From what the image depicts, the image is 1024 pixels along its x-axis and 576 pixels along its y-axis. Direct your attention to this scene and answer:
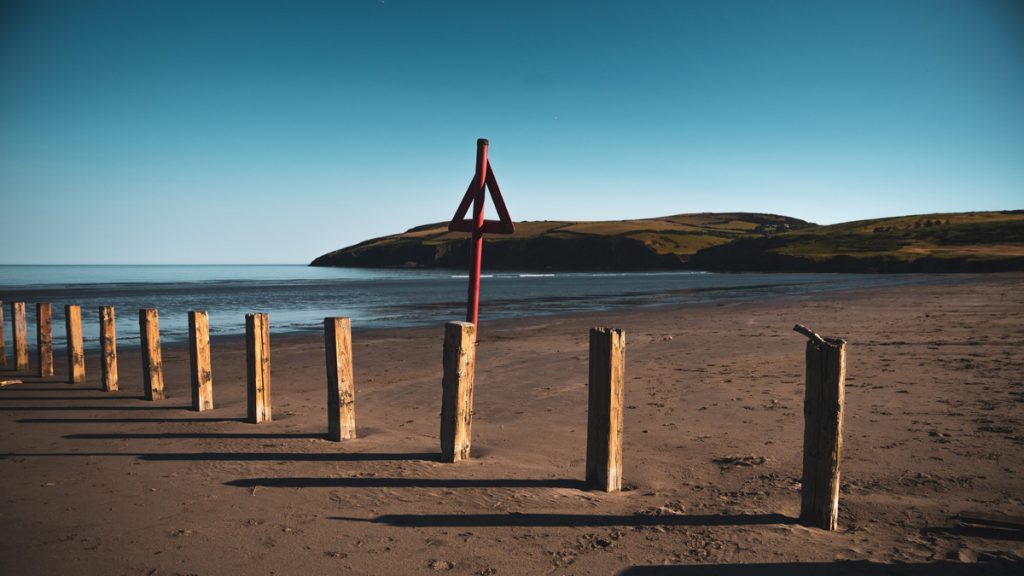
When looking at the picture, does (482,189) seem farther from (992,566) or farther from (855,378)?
(855,378)

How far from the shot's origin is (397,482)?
5.66 metres

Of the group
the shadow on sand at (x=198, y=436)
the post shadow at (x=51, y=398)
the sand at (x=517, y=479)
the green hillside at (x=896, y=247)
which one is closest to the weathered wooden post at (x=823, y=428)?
the sand at (x=517, y=479)

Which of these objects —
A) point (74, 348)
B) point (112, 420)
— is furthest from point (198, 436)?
point (74, 348)

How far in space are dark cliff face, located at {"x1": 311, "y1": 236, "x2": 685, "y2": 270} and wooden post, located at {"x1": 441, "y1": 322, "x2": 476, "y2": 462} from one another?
11407cm

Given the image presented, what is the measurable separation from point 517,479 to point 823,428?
2881 millimetres

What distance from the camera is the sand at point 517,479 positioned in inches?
165

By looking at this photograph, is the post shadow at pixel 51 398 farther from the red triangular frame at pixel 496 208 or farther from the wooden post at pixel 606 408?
the wooden post at pixel 606 408

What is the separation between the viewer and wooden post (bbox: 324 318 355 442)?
699 centimetres

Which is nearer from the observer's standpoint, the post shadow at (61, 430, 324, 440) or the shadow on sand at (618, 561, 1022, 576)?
the shadow on sand at (618, 561, 1022, 576)

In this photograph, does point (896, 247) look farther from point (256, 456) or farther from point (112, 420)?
point (112, 420)

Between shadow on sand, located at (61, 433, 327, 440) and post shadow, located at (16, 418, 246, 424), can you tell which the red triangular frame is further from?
post shadow, located at (16, 418, 246, 424)

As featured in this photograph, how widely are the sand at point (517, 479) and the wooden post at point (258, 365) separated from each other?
29 centimetres

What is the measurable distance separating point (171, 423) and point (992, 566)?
9211 mm

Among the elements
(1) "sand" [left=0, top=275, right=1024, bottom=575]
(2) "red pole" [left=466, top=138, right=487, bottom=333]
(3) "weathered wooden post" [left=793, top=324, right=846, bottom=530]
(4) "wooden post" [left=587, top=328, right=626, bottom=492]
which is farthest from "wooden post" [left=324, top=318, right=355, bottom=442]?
(3) "weathered wooden post" [left=793, top=324, right=846, bottom=530]
